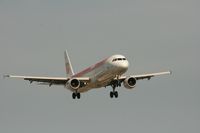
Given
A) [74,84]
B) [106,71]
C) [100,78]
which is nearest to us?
[106,71]

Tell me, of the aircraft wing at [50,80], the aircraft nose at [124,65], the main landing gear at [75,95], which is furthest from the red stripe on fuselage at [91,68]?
the aircraft nose at [124,65]

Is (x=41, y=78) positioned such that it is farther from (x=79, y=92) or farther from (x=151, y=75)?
(x=151, y=75)

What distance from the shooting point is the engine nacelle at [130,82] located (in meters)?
106

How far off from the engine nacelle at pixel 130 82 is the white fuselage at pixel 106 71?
10.7 ft

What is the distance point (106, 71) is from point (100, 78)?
5.61 ft

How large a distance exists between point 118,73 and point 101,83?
4247 millimetres

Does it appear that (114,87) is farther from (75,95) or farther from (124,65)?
(124,65)

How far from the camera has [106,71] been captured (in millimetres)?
101000

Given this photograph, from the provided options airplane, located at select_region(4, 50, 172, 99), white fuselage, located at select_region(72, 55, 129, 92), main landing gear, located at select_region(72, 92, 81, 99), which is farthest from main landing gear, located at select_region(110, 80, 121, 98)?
main landing gear, located at select_region(72, 92, 81, 99)

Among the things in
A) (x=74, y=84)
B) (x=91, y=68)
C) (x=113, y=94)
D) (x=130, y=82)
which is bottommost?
(x=113, y=94)

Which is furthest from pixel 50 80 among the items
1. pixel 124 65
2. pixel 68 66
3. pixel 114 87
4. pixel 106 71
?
pixel 68 66

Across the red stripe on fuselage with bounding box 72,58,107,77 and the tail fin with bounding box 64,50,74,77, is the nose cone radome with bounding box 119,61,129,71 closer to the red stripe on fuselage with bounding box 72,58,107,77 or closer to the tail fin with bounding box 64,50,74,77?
the red stripe on fuselage with bounding box 72,58,107,77

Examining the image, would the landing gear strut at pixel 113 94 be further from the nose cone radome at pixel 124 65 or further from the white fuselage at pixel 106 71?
the nose cone radome at pixel 124 65

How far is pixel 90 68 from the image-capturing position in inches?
4220
